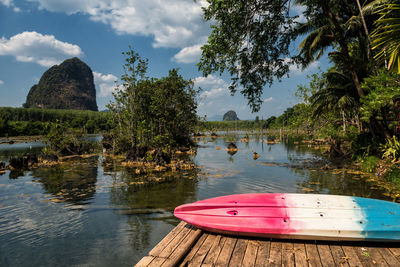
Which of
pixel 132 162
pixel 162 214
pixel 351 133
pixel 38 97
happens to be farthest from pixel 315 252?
pixel 38 97

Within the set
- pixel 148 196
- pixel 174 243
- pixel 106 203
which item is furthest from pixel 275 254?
pixel 106 203

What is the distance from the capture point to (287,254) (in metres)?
3.22

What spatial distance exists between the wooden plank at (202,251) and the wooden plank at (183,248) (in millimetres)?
165

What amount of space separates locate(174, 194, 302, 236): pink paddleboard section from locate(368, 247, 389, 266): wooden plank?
100 centimetres

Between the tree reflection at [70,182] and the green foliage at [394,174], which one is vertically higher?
the green foliage at [394,174]

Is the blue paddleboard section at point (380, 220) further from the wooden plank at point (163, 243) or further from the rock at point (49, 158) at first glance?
the rock at point (49, 158)

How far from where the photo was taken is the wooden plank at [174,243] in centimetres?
321

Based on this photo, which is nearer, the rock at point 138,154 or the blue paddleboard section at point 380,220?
the blue paddleboard section at point 380,220

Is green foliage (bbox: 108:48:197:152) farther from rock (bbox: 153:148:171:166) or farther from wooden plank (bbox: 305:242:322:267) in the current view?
wooden plank (bbox: 305:242:322:267)

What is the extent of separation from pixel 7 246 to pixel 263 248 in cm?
581

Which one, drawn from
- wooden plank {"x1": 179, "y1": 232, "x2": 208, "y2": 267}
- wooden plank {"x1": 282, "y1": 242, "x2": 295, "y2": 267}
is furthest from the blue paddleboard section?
wooden plank {"x1": 179, "y1": 232, "x2": 208, "y2": 267}

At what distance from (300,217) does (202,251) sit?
1.76 meters

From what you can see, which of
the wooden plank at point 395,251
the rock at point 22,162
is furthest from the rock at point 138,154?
the wooden plank at point 395,251

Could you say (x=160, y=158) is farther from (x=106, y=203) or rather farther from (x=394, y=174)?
(x=394, y=174)
